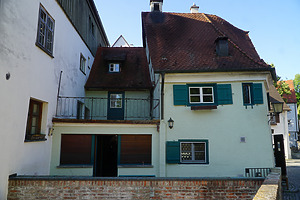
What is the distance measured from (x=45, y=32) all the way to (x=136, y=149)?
614 centimetres

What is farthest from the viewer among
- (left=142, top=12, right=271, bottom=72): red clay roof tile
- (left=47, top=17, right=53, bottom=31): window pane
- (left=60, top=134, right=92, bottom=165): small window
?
(left=142, top=12, right=271, bottom=72): red clay roof tile

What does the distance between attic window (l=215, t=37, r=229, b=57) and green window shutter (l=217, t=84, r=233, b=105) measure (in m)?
1.94

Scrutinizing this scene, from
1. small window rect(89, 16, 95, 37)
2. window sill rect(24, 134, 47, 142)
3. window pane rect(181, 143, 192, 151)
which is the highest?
small window rect(89, 16, 95, 37)

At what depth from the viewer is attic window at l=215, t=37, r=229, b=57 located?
10.8m

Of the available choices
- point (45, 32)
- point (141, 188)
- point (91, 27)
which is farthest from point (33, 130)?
point (91, 27)

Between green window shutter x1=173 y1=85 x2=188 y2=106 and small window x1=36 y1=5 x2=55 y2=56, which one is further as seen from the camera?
green window shutter x1=173 y1=85 x2=188 y2=106

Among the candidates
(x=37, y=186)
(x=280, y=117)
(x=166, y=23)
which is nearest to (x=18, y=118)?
(x=37, y=186)

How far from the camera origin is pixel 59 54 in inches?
372

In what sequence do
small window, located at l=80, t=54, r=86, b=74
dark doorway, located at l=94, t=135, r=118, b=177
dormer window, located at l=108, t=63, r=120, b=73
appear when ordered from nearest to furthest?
1. dark doorway, located at l=94, t=135, r=118, b=177
2. small window, located at l=80, t=54, r=86, b=74
3. dormer window, located at l=108, t=63, r=120, b=73

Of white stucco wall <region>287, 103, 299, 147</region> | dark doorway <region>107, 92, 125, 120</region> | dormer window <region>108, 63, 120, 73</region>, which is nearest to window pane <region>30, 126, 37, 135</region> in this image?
dark doorway <region>107, 92, 125, 120</region>

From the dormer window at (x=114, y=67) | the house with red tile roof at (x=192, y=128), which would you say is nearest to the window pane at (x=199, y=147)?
the house with red tile roof at (x=192, y=128)

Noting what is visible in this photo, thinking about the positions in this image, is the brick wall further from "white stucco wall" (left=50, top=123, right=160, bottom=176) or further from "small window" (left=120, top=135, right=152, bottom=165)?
"small window" (left=120, top=135, right=152, bottom=165)

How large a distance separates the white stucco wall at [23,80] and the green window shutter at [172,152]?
200 inches

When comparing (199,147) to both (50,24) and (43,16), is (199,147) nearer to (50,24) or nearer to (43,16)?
(50,24)
